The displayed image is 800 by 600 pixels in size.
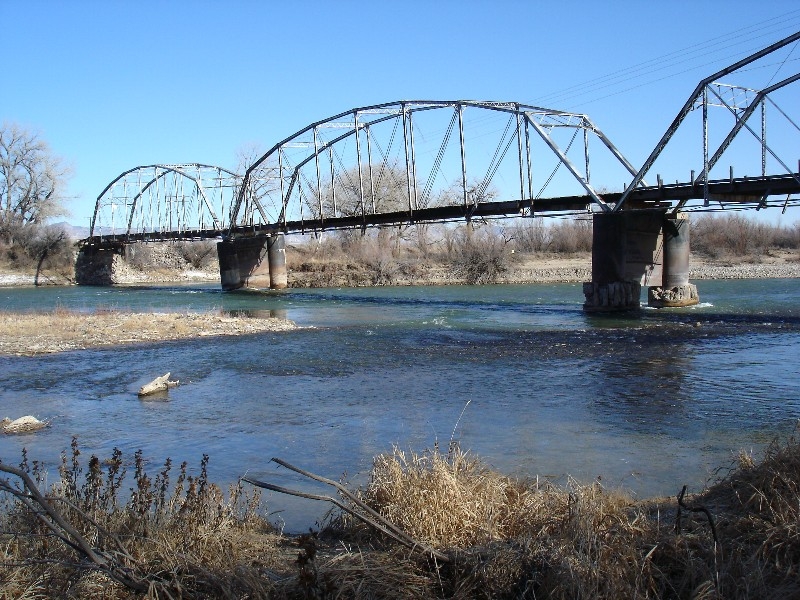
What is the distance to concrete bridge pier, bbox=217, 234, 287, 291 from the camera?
73.2 metres

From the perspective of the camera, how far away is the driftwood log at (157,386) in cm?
1645

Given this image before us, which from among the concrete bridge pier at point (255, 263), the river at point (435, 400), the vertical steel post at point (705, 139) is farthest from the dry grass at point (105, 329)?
the concrete bridge pier at point (255, 263)

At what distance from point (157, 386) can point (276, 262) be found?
190 ft

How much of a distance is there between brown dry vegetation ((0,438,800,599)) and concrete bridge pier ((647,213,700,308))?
111 ft

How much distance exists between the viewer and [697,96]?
33812 millimetres

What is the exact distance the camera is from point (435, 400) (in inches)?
607

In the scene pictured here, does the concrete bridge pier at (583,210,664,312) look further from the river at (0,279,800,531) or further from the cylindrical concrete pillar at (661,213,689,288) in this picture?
the river at (0,279,800,531)

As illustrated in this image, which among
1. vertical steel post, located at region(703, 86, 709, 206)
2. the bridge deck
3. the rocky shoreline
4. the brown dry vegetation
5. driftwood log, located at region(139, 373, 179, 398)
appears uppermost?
vertical steel post, located at region(703, 86, 709, 206)

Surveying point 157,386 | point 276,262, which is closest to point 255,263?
point 276,262

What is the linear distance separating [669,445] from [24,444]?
9.46 meters

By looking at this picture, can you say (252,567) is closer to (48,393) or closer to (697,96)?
(48,393)

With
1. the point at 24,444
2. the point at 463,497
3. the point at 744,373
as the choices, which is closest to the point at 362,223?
the point at 744,373

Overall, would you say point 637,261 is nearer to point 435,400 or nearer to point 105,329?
point 105,329

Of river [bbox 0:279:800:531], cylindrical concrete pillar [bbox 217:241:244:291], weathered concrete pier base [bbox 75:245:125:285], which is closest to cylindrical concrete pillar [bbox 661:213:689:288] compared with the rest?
river [bbox 0:279:800:531]
